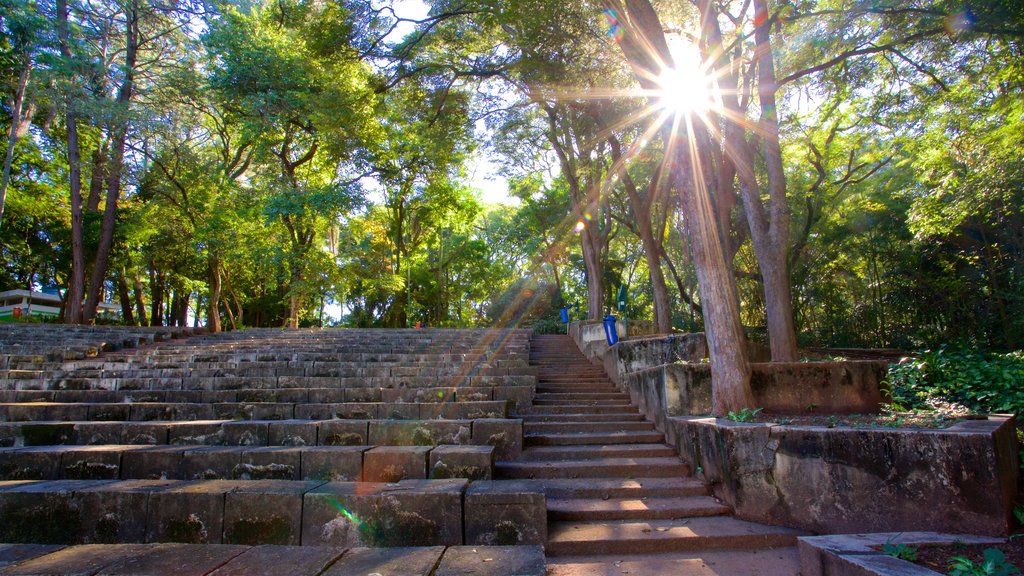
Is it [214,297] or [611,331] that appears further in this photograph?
[214,297]

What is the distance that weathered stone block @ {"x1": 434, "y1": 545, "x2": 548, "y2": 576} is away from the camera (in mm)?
2742

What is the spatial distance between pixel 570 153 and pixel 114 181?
639 inches

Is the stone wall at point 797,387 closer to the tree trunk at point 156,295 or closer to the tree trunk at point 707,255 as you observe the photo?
the tree trunk at point 707,255

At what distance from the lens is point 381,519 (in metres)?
3.50

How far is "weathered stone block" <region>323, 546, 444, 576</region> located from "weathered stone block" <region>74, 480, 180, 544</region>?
68.3 inches

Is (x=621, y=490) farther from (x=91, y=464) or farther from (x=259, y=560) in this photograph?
(x=91, y=464)

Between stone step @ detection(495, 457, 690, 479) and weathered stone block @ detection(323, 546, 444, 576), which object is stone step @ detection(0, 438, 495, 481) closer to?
stone step @ detection(495, 457, 690, 479)

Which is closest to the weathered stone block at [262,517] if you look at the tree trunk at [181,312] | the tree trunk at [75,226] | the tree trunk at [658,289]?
the tree trunk at [658,289]

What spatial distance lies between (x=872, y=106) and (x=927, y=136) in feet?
4.10

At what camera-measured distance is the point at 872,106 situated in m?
11.1

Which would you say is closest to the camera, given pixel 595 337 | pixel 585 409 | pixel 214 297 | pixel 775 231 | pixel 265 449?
pixel 265 449

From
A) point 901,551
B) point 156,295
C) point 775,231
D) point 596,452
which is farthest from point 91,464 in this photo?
point 156,295

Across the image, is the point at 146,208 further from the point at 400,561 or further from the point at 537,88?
the point at 400,561

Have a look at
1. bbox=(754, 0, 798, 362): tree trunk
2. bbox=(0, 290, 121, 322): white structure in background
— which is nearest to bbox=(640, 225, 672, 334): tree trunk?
bbox=(754, 0, 798, 362): tree trunk
